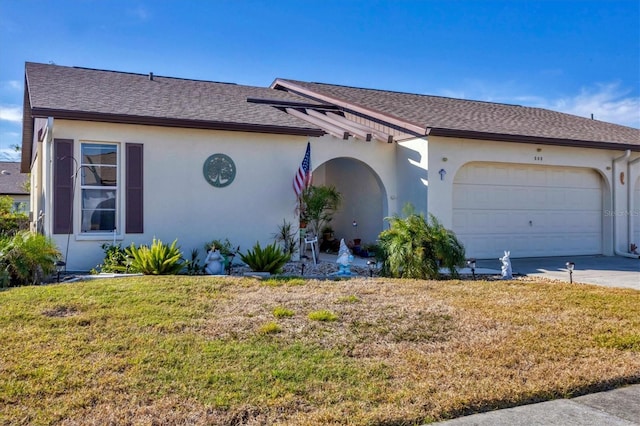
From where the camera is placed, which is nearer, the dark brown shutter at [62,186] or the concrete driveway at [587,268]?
the concrete driveway at [587,268]

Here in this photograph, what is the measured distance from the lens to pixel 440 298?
7.62m

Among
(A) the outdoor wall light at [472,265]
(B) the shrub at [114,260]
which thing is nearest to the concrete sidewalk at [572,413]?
(A) the outdoor wall light at [472,265]

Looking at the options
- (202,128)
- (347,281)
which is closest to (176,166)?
(202,128)

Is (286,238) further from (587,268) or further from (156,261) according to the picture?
(587,268)

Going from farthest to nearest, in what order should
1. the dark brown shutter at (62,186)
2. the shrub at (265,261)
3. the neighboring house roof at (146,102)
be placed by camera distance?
the neighboring house roof at (146,102) → the dark brown shutter at (62,186) → the shrub at (265,261)

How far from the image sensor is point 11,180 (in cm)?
3609

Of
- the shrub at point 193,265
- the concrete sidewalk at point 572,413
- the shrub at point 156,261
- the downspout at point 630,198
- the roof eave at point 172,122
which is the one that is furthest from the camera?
the downspout at point 630,198

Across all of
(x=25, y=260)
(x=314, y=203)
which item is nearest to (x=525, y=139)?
(x=314, y=203)

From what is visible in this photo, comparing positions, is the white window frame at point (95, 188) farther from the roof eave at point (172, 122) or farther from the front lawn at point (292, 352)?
the front lawn at point (292, 352)

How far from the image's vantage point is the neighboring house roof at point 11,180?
3438 cm

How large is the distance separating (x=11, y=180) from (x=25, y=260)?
32.6m

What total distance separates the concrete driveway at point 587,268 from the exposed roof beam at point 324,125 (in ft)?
15.0

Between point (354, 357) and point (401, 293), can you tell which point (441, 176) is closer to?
point (401, 293)

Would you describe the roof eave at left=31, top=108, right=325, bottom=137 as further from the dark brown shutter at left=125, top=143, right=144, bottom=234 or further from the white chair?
the white chair
